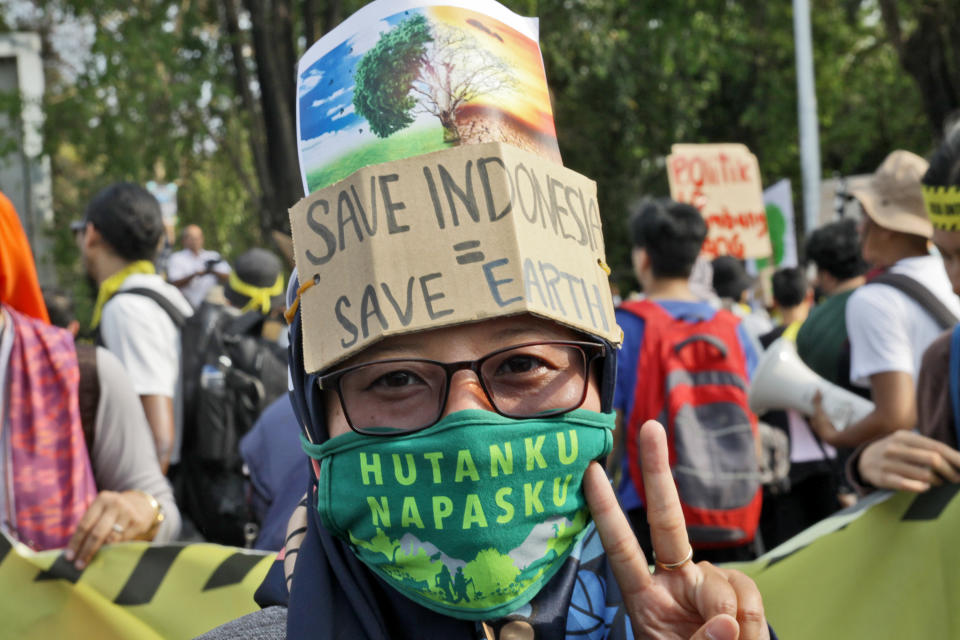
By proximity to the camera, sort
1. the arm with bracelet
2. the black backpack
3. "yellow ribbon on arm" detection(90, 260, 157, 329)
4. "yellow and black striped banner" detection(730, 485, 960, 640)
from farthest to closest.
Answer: the black backpack → "yellow ribbon on arm" detection(90, 260, 157, 329) → the arm with bracelet → "yellow and black striped banner" detection(730, 485, 960, 640)

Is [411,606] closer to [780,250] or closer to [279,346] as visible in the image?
[279,346]

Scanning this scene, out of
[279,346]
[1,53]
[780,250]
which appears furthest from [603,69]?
[279,346]

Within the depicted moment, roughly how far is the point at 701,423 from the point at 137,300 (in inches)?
92.0

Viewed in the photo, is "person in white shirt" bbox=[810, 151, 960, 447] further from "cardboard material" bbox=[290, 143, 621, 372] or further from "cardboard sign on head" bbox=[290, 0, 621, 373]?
"cardboard material" bbox=[290, 143, 621, 372]

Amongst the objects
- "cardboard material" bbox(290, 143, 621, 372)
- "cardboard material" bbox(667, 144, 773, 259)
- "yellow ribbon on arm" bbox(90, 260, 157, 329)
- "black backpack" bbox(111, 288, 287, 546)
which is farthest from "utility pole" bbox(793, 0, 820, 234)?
"cardboard material" bbox(290, 143, 621, 372)

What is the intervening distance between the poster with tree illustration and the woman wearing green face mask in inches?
12.6

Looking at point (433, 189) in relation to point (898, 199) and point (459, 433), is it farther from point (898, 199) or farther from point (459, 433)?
point (898, 199)

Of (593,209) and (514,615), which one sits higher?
(593,209)

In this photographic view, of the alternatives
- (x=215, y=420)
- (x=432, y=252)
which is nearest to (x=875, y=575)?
(x=432, y=252)

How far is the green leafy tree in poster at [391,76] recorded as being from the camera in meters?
1.75

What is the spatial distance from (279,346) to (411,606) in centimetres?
332

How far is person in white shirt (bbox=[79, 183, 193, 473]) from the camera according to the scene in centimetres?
419

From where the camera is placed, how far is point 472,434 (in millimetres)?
1669

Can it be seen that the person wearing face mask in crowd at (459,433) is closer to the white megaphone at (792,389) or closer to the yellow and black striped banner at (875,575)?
the yellow and black striped banner at (875,575)
